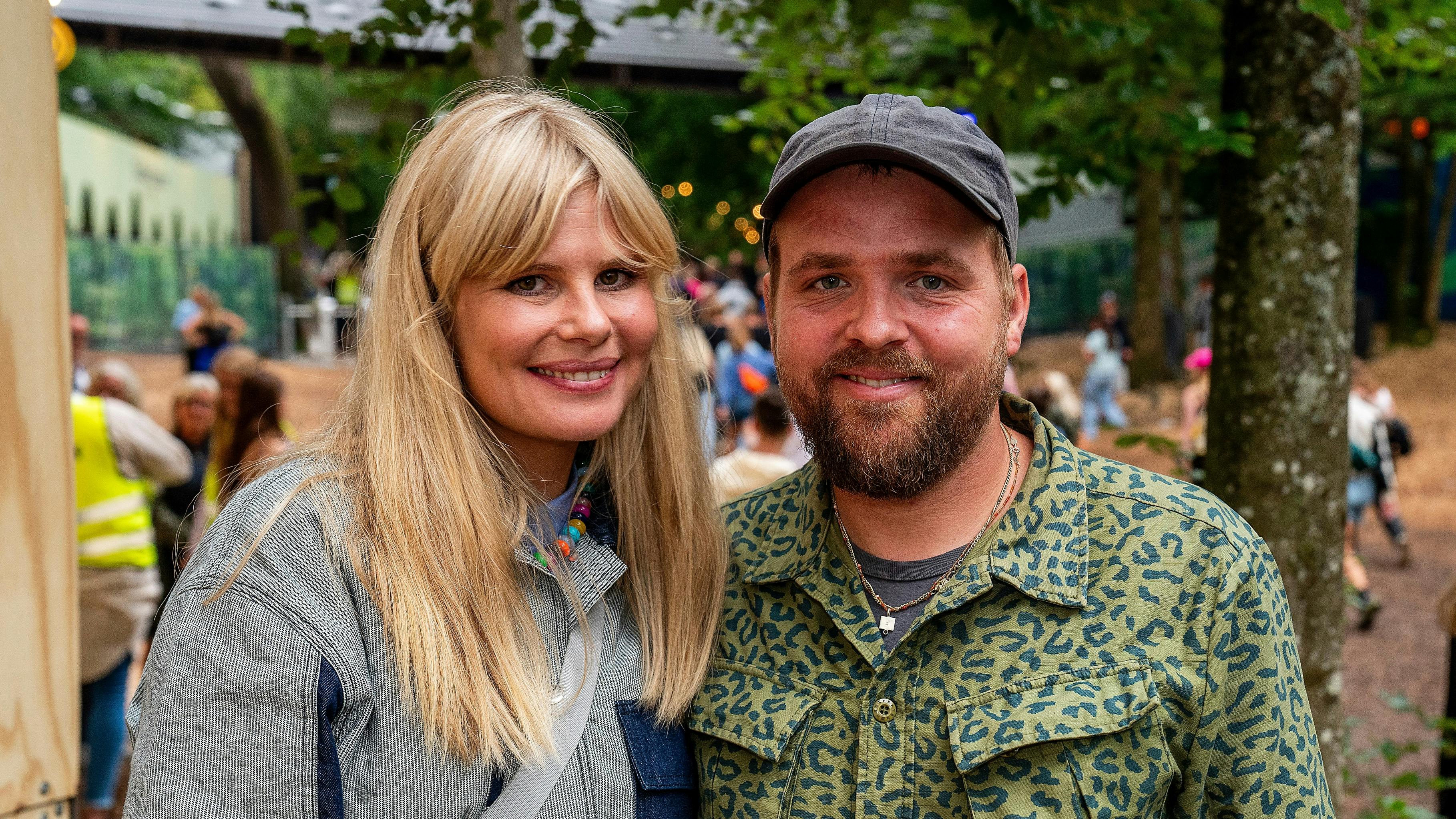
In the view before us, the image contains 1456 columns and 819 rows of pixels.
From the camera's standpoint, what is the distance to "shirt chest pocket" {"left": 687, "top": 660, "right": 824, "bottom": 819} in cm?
201

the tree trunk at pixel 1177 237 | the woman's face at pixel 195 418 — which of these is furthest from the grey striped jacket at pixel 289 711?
the tree trunk at pixel 1177 237

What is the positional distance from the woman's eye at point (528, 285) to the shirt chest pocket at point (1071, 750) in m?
1.01

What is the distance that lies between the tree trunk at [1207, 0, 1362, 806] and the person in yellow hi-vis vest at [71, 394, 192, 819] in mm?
4393

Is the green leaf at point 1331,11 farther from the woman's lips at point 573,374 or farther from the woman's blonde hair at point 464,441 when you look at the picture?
the woman's lips at point 573,374

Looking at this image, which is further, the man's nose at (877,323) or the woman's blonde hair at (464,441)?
the man's nose at (877,323)

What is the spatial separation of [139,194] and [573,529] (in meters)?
29.7

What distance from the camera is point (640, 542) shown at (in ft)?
7.61

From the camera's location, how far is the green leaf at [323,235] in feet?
12.1

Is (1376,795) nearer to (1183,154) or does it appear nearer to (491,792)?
(1183,154)

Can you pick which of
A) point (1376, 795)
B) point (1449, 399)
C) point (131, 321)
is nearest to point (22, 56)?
point (1376, 795)

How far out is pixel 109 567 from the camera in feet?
16.7

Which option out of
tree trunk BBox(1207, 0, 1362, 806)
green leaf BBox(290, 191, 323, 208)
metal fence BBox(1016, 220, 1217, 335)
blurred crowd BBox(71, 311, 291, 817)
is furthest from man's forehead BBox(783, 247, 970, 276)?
metal fence BBox(1016, 220, 1217, 335)

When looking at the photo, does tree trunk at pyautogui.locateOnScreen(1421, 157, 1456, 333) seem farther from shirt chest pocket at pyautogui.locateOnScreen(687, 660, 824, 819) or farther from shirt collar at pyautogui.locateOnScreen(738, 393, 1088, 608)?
shirt chest pocket at pyautogui.locateOnScreen(687, 660, 824, 819)

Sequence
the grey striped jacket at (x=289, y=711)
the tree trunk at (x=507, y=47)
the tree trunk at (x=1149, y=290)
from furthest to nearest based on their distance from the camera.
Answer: the tree trunk at (x=1149, y=290), the tree trunk at (x=507, y=47), the grey striped jacket at (x=289, y=711)
